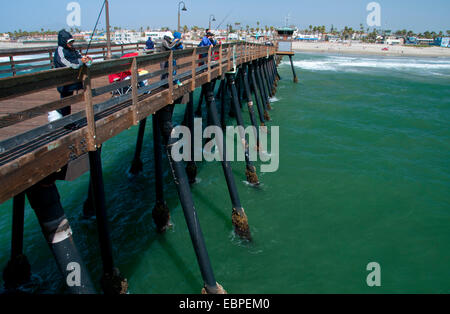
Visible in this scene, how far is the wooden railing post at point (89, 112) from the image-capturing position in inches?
141

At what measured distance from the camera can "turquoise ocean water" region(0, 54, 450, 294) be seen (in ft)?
23.2

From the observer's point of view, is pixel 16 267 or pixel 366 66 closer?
pixel 16 267

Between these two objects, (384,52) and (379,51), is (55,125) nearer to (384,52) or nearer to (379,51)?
(384,52)

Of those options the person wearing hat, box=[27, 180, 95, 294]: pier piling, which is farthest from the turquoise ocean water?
the person wearing hat

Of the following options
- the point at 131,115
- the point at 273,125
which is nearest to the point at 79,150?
the point at 131,115

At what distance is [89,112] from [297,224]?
6.96 meters

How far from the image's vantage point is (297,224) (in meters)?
8.94

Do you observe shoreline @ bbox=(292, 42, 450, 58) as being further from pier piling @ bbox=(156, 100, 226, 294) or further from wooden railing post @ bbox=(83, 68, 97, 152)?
wooden railing post @ bbox=(83, 68, 97, 152)

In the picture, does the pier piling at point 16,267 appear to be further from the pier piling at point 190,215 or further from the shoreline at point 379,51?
the shoreline at point 379,51

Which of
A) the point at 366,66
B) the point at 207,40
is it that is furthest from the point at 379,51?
the point at 207,40

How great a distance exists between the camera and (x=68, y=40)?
191 inches

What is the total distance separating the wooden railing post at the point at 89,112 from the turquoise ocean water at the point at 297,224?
411 cm

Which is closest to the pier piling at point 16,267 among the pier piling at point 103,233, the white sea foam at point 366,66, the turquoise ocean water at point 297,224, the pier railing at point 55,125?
the turquoise ocean water at point 297,224
